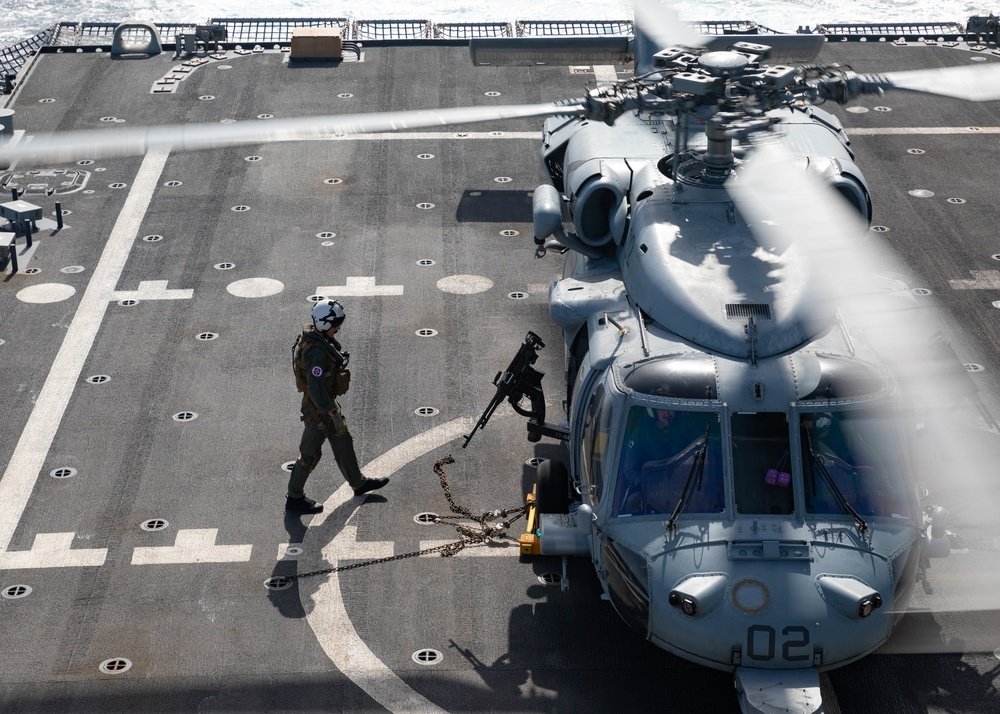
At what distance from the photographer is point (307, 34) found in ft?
90.8

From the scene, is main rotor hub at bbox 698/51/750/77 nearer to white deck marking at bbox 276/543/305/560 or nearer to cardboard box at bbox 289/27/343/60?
white deck marking at bbox 276/543/305/560

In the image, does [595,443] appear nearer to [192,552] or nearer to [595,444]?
[595,444]

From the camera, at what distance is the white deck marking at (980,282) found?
18016 millimetres

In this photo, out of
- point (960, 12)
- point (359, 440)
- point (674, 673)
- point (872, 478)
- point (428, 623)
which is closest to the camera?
point (872, 478)

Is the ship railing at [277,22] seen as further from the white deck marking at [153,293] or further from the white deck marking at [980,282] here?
the white deck marking at [980,282]

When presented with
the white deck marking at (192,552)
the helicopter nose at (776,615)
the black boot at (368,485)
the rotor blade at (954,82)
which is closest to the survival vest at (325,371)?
the black boot at (368,485)

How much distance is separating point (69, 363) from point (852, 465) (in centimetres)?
1059

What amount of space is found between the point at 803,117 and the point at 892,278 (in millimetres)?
3654

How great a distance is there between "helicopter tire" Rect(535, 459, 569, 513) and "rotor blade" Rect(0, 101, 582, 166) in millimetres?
3582

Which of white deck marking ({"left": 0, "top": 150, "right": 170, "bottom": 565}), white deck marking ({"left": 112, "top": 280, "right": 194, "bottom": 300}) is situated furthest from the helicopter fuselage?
white deck marking ({"left": 112, "top": 280, "right": 194, "bottom": 300})

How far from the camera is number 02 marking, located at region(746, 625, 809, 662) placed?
9438 mm

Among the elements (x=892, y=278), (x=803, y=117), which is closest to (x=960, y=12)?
(x=803, y=117)

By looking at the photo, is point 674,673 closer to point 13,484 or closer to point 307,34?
point 13,484

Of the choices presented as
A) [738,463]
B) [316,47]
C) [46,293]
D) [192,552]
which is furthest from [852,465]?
[316,47]
